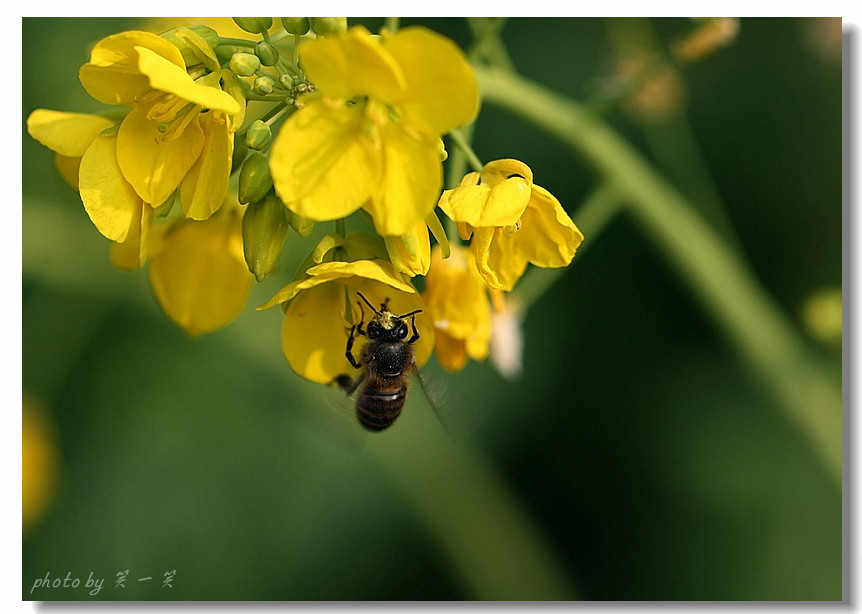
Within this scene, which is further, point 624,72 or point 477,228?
point 624,72

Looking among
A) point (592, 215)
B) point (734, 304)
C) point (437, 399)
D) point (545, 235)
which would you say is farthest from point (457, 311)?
point (734, 304)

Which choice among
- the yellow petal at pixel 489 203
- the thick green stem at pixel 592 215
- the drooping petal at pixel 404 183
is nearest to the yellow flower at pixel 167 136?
the drooping petal at pixel 404 183

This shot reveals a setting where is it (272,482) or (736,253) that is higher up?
(736,253)

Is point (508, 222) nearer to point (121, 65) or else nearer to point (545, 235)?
point (545, 235)

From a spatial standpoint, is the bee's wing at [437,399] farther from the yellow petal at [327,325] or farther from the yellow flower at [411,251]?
the yellow flower at [411,251]

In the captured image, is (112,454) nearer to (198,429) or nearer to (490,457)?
(198,429)

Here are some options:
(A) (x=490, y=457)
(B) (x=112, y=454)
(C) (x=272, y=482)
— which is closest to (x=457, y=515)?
(A) (x=490, y=457)
